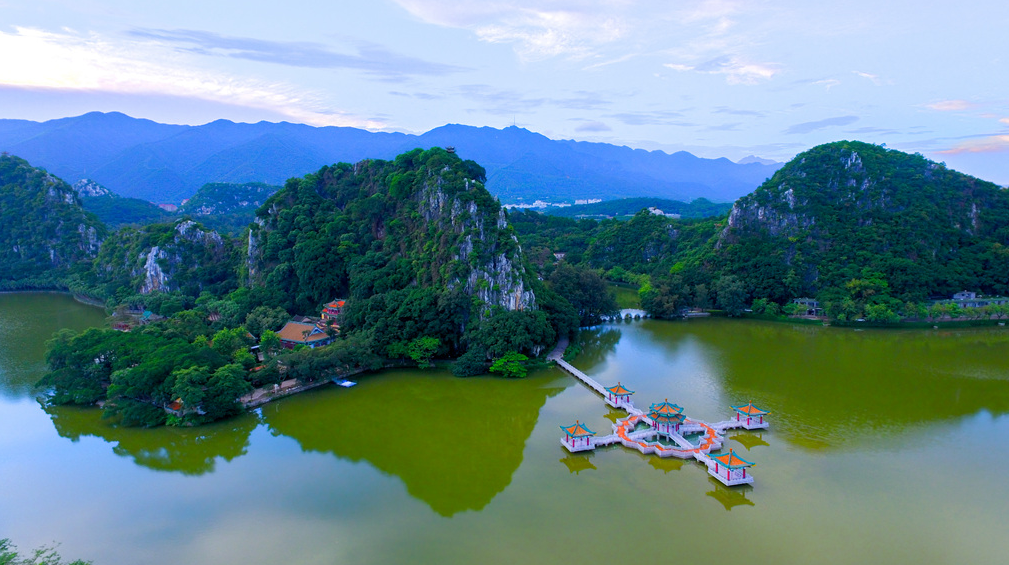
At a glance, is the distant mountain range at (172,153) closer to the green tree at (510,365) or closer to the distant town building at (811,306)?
the distant town building at (811,306)

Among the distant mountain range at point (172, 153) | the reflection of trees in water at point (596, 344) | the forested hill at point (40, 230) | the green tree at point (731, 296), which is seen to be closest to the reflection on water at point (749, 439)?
the reflection of trees in water at point (596, 344)

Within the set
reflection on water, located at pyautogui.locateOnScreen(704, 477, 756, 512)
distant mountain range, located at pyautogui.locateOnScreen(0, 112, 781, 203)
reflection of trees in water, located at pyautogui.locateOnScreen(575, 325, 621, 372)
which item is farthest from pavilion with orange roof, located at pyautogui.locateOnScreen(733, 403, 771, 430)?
distant mountain range, located at pyautogui.locateOnScreen(0, 112, 781, 203)

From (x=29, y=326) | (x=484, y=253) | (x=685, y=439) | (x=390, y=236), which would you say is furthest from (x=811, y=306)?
(x=29, y=326)

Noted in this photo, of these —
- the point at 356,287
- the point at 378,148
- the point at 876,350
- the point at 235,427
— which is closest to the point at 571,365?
the point at 356,287

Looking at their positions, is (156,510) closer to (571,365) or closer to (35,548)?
(35,548)

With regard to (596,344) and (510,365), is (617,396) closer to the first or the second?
(510,365)

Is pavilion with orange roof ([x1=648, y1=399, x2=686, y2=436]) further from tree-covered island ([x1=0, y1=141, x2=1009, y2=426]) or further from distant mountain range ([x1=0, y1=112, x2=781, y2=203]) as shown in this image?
distant mountain range ([x1=0, y1=112, x2=781, y2=203])
